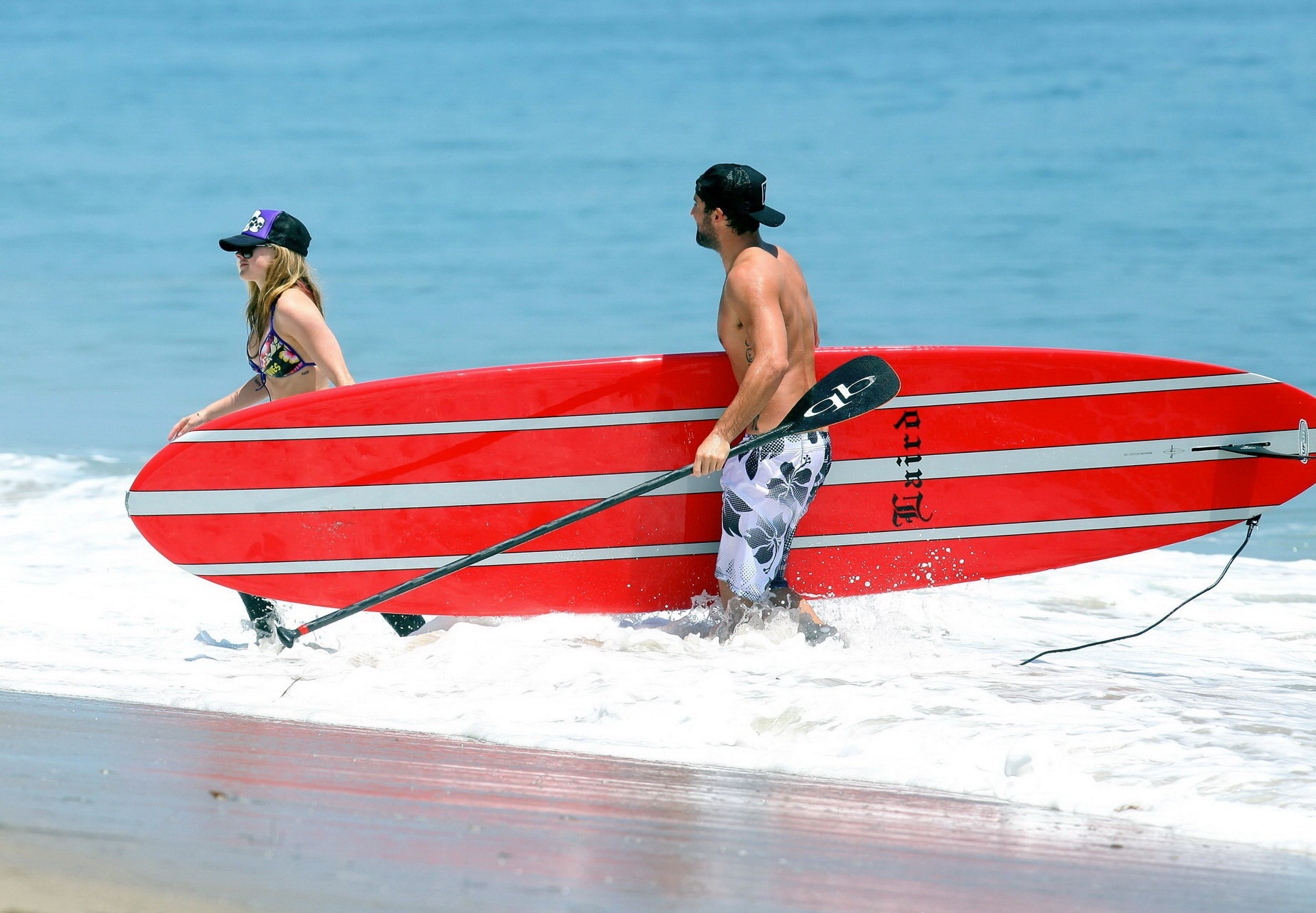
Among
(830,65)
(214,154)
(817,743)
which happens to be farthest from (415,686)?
(830,65)

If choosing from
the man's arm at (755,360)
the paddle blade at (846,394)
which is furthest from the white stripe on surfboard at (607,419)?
the man's arm at (755,360)

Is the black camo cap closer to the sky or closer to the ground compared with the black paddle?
closer to the sky

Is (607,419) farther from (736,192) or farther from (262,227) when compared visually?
(262,227)

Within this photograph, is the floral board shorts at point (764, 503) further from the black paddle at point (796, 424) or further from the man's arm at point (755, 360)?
the man's arm at point (755, 360)

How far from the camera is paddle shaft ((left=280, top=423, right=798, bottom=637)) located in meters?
4.14

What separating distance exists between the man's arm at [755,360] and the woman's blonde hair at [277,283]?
4.50ft

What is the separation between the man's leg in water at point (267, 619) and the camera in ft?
14.6

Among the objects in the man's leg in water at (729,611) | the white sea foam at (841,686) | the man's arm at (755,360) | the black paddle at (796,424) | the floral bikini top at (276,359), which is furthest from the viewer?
the floral bikini top at (276,359)

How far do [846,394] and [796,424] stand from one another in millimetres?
209

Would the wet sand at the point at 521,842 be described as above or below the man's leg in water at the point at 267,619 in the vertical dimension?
above

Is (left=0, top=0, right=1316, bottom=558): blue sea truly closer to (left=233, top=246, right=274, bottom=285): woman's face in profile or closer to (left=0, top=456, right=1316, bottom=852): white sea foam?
(left=0, top=456, right=1316, bottom=852): white sea foam

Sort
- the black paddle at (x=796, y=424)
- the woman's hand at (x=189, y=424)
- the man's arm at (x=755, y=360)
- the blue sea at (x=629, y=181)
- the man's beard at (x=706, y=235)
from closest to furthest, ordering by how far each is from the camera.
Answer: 1. the man's arm at (x=755, y=360)
2. the man's beard at (x=706, y=235)
3. the black paddle at (x=796, y=424)
4. the woman's hand at (x=189, y=424)
5. the blue sea at (x=629, y=181)

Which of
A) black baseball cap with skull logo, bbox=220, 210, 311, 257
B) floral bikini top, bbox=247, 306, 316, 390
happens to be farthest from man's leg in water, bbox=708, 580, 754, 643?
black baseball cap with skull logo, bbox=220, 210, 311, 257

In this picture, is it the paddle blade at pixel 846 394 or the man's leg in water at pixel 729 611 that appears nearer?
the paddle blade at pixel 846 394
